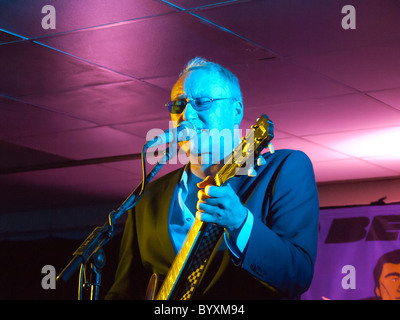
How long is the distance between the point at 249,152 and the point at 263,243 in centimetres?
25

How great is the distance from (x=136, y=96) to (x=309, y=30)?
1779mm

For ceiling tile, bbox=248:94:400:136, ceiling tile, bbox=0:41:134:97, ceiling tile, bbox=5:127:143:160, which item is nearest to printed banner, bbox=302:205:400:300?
ceiling tile, bbox=248:94:400:136

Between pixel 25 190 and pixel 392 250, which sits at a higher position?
pixel 25 190

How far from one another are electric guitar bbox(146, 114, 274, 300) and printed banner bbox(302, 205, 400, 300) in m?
5.59

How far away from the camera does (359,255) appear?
727cm

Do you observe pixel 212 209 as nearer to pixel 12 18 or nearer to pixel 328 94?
pixel 12 18

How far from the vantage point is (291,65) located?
14.6 feet

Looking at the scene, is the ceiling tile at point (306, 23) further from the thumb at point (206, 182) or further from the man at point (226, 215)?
the thumb at point (206, 182)

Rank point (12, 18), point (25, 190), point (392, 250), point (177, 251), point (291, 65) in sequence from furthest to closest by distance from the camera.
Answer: point (25, 190)
point (392, 250)
point (291, 65)
point (12, 18)
point (177, 251)

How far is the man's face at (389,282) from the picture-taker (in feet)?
22.7

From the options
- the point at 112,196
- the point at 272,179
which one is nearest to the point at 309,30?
the point at 272,179

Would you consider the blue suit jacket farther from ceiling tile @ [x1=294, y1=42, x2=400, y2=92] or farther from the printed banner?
the printed banner

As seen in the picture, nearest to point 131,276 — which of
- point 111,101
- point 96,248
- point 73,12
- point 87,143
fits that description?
point 96,248
